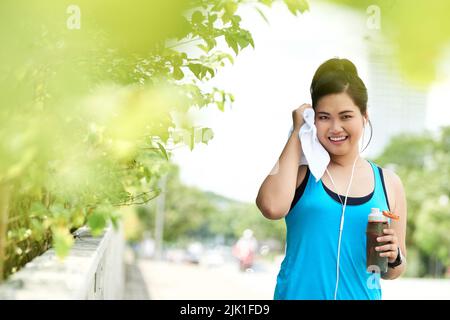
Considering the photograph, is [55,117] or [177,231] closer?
[55,117]

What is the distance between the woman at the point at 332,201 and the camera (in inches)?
68.4

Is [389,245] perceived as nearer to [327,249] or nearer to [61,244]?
[327,249]

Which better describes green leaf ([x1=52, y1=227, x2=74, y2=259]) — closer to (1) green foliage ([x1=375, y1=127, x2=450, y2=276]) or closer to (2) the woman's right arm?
(2) the woman's right arm

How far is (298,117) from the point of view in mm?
1804

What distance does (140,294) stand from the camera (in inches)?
363

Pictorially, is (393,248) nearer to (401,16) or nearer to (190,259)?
(401,16)

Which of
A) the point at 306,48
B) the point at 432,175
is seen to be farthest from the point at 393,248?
the point at 432,175

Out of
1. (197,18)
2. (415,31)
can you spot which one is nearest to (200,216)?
(197,18)

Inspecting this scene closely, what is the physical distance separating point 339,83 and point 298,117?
0.15 m

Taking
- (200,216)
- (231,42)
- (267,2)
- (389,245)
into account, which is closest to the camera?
(267,2)

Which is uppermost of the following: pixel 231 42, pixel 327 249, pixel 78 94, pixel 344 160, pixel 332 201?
pixel 231 42

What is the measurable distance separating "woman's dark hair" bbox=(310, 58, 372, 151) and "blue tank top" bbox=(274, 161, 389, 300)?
0.83 feet

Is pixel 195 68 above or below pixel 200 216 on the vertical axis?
above

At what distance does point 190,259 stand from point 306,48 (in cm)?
5018
